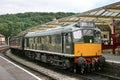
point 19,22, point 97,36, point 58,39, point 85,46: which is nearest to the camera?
point 85,46

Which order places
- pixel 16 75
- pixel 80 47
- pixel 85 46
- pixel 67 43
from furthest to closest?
pixel 67 43 < pixel 16 75 < pixel 85 46 < pixel 80 47

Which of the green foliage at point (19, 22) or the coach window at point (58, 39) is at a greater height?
the green foliage at point (19, 22)

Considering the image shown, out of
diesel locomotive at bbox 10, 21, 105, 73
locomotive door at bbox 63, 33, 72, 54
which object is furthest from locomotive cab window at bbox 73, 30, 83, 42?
locomotive door at bbox 63, 33, 72, 54

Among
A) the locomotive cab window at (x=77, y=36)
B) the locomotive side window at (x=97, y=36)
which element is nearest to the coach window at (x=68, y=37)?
the locomotive cab window at (x=77, y=36)

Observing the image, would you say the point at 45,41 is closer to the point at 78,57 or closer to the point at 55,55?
the point at 55,55

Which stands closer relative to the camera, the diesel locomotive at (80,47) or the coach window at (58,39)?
the diesel locomotive at (80,47)

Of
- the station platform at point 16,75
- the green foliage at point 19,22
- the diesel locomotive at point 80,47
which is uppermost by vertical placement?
the green foliage at point 19,22

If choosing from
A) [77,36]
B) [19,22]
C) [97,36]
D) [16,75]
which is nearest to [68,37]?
[77,36]

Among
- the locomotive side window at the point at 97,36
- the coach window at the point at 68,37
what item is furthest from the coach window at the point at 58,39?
the locomotive side window at the point at 97,36

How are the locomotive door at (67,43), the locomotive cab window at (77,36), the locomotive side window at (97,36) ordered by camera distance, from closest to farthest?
the locomotive cab window at (77,36) → the locomotive door at (67,43) → the locomotive side window at (97,36)

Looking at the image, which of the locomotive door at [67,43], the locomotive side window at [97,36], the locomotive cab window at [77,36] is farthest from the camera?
the locomotive side window at [97,36]

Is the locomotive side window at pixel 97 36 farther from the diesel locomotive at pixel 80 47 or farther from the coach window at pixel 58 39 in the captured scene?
the coach window at pixel 58 39

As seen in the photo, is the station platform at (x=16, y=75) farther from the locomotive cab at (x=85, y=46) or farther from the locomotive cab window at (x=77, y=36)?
the locomotive cab window at (x=77, y=36)

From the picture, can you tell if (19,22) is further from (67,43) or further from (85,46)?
(85,46)
